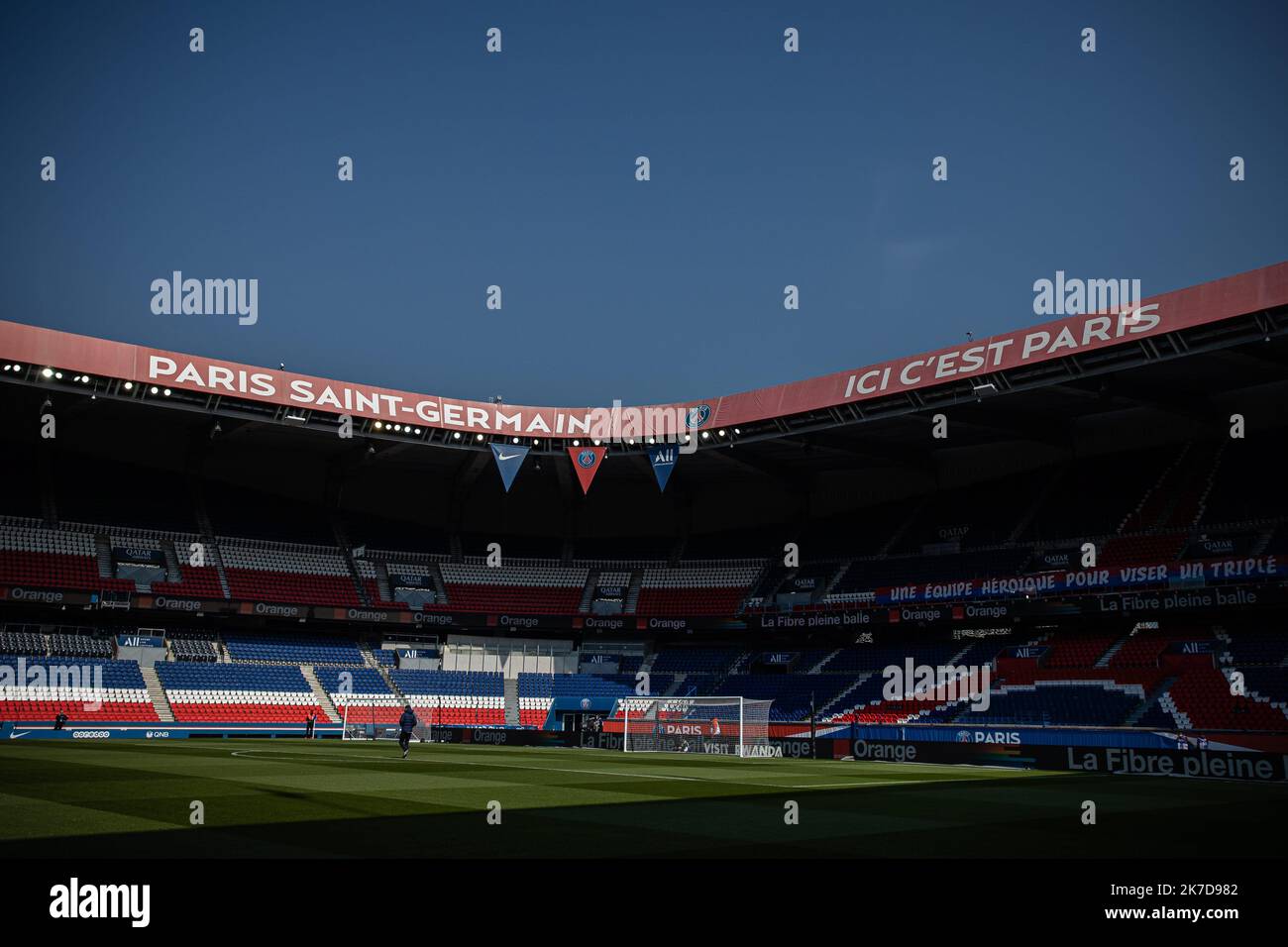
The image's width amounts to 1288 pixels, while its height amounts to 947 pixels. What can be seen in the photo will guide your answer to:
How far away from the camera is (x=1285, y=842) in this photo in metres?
11.4

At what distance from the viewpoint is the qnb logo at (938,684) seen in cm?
4397

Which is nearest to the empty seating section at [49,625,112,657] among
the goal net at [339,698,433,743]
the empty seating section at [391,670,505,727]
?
the goal net at [339,698,433,743]

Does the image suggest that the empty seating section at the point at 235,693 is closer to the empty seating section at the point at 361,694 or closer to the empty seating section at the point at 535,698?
the empty seating section at the point at 361,694

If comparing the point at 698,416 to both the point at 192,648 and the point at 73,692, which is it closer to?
the point at 192,648

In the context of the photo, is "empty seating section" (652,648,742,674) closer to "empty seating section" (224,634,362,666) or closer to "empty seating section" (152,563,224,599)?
"empty seating section" (224,634,362,666)

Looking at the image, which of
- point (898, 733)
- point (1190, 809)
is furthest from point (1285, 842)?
point (898, 733)

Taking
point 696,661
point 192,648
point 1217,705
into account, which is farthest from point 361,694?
point 1217,705

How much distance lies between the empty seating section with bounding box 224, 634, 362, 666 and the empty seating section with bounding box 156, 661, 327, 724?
76.1 inches

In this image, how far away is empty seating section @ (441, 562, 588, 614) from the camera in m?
57.7
